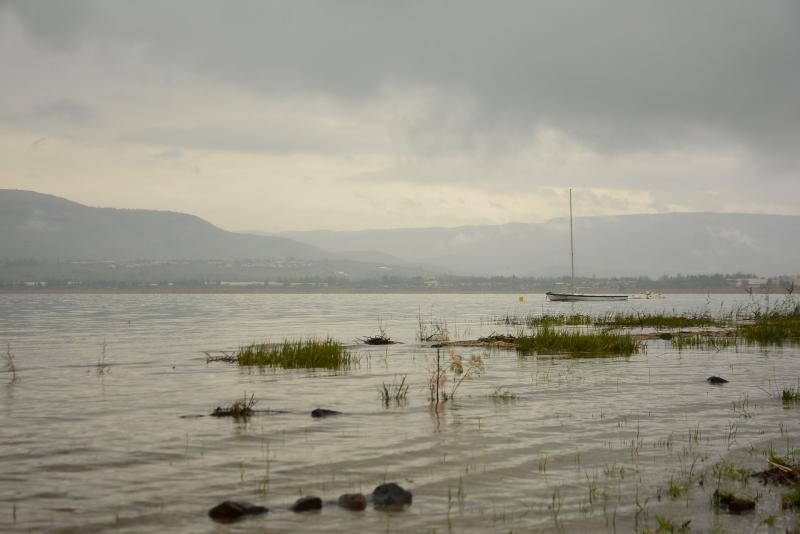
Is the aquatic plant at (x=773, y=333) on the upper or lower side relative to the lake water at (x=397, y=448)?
upper

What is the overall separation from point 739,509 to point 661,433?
5.33 meters

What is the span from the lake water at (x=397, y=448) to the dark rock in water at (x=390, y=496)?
0.62 ft

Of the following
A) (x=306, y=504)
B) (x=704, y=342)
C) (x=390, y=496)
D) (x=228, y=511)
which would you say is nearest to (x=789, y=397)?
(x=390, y=496)

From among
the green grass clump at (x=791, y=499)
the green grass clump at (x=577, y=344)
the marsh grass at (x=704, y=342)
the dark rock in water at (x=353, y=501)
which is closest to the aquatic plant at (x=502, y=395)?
the green grass clump at (x=791, y=499)

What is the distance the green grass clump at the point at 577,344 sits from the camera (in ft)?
111

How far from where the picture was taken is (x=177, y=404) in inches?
793

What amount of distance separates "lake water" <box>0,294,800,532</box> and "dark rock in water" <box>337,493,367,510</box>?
0.16 m

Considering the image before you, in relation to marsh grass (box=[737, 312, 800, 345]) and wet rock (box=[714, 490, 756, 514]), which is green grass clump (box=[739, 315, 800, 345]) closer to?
marsh grass (box=[737, 312, 800, 345])

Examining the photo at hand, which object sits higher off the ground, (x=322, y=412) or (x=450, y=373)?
(x=322, y=412)

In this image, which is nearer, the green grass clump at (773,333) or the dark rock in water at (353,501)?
the dark rock in water at (353,501)

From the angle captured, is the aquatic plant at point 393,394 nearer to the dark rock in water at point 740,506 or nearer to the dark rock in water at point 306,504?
the dark rock in water at point 306,504

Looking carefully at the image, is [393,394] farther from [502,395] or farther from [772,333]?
[772,333]

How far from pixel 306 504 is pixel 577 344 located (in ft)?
84.2

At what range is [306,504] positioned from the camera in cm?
1059
